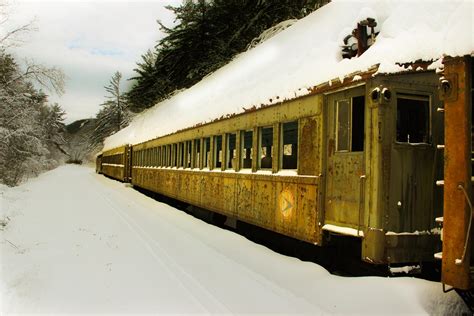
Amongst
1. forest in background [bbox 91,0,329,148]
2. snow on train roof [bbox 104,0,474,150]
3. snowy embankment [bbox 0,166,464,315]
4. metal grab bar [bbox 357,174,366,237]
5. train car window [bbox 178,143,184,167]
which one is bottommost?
snowy embankment [bbox 0,166,464,315]

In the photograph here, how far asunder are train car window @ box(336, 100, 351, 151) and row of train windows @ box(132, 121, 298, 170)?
3.65 feet

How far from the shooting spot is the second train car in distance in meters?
5.45

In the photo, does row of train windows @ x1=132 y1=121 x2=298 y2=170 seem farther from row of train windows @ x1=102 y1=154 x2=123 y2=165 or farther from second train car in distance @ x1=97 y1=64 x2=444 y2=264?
row of train windows @ x1=102 y1=154 x2=123 y2=165

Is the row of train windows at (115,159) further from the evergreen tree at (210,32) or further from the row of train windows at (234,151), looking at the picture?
the row of train windows at (234,151)

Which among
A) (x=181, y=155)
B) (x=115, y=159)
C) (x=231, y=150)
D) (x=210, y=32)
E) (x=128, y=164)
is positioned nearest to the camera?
(x=231, y=150)

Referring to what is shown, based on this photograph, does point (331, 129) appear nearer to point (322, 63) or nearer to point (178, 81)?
point (322, 63)

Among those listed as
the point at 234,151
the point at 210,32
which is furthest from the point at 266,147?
the point at 210,32

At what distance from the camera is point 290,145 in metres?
7.55

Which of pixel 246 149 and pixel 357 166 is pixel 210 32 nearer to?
pixel 246 149

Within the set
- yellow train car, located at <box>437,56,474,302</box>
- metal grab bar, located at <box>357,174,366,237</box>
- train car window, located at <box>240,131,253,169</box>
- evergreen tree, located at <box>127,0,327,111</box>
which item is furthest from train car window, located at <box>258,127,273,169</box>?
evergreen tree, located at <box>127,0,327,111</box>

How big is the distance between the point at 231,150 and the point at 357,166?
464cm

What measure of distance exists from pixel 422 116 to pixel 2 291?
6.09m

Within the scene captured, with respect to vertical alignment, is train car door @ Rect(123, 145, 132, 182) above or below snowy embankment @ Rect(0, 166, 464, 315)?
above

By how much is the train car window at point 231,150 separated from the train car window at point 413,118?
474 centimetres
